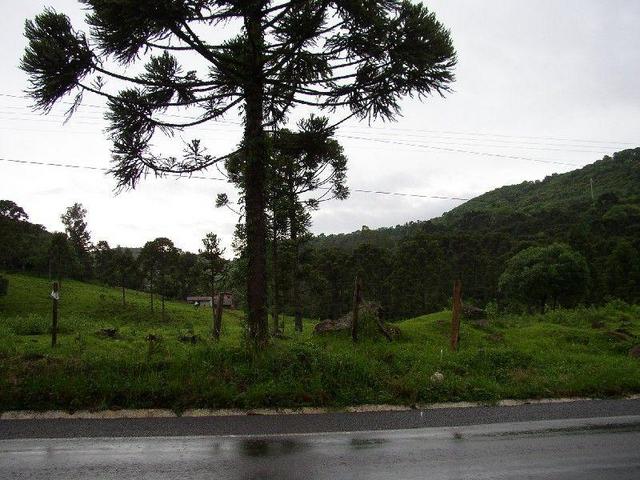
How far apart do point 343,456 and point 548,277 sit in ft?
117

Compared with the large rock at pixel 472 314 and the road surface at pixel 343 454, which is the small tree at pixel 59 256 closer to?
the large rock at pixel 472 314

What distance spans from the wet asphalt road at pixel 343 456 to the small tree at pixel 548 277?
32869mm

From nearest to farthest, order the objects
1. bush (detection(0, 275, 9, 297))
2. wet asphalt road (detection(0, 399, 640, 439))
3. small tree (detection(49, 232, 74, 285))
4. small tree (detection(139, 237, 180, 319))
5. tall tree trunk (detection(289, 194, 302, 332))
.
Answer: wet asphalt road (detection(0, 399, 640, 439)), tall tree trunk (detection(289, 194, 302, 332)), bush (detection(0, 275, 9, 297)), small tree (detection(139, 237, 180, 319)), small tree (detection(49, 232, 74, 285))

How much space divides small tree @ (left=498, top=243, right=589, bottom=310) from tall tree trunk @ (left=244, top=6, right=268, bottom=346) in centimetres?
3163

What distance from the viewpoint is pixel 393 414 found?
7.30m

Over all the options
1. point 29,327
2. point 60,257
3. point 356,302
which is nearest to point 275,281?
point 356,302

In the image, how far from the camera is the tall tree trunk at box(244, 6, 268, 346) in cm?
945

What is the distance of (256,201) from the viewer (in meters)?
9.83

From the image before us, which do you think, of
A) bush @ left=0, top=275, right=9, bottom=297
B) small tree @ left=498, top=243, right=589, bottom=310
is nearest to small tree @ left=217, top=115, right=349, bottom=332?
small tree @ left=498, top=243, right=589, bottom=310

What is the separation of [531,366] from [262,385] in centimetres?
574

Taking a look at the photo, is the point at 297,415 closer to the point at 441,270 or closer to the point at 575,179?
the point at 441,270

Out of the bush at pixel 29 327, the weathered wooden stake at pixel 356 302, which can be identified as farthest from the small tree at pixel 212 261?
the weathered wooden stake at pixel 356 302

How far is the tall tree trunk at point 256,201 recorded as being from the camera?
9.45 metres

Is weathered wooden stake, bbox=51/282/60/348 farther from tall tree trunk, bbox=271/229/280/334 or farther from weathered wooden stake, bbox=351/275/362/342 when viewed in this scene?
tall tree trunk, bbox=271/229/280/334
